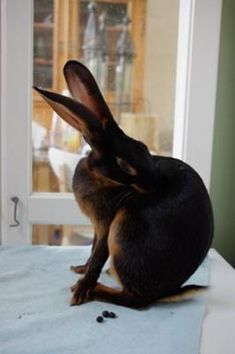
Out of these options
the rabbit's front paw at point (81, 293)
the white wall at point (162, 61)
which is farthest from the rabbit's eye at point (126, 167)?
the white wall at point (162, 61)

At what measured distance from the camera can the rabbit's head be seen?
26.5 inches

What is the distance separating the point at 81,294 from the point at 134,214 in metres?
0.18

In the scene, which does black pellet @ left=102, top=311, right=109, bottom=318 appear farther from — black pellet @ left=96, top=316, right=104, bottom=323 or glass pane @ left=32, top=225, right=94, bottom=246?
glass pane @ left=32, top=225, right=94, bottom=246

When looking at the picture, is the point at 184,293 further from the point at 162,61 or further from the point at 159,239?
the point at 162,61

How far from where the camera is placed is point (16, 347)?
0.62 meters

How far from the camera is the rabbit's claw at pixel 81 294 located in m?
0.75

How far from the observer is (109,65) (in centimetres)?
129

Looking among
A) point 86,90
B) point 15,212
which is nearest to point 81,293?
point 86,90

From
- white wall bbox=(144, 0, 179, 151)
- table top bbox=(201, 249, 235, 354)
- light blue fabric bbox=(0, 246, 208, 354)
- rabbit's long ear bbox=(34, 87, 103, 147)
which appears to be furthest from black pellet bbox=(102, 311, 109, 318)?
Answer: white wall bbox=(144, 0, 179, 151)

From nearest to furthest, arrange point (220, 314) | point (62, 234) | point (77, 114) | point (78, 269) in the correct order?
point (77, 114)
point (220, 314)
point (78, 269)
point (62, 234)

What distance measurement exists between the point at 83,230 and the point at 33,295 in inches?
21.6

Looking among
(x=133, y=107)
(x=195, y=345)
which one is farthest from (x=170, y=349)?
(x=133, y=107)

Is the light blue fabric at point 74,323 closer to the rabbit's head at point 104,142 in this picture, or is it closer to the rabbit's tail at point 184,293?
the rabbit's tail at point 184,293

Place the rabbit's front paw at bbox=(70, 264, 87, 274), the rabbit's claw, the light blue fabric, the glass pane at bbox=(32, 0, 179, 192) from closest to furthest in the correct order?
the light blue fabric → the rabbit's claw → the rabbit's front paw at bbox=(70, 264, 87, 274) → the glass pane at bbox=(32, 0, 179, 192)
